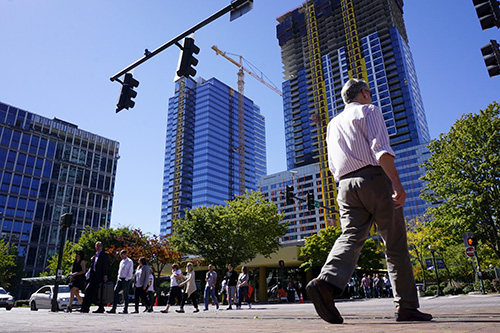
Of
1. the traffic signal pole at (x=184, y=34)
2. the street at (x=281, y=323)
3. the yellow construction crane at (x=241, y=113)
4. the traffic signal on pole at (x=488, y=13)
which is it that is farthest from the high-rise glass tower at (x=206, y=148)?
the street at (x=281, y=323)

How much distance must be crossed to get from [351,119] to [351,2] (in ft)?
470

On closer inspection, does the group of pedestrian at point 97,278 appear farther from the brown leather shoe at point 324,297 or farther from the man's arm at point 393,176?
the man's arm at point 393,176

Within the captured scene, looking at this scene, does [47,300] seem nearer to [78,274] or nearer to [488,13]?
[78,274]

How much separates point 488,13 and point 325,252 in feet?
73.8

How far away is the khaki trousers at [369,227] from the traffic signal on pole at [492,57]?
7.70m

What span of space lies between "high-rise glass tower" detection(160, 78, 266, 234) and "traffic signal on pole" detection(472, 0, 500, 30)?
128 meters

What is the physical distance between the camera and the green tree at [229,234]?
2744 centimetres

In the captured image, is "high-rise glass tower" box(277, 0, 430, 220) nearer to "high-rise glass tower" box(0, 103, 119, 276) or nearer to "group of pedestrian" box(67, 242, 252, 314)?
"high-rise glass tower" box(0, 103, 119, 276)

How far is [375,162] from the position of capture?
2762 millimetres

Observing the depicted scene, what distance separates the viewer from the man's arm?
263 cm

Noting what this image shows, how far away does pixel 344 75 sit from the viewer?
12475 centimetres

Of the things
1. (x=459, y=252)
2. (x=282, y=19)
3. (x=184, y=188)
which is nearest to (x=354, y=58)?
(x=282, y=19)

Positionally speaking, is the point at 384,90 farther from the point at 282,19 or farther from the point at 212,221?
the point at 212,221

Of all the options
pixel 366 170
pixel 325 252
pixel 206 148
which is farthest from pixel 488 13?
pixel 206 148
